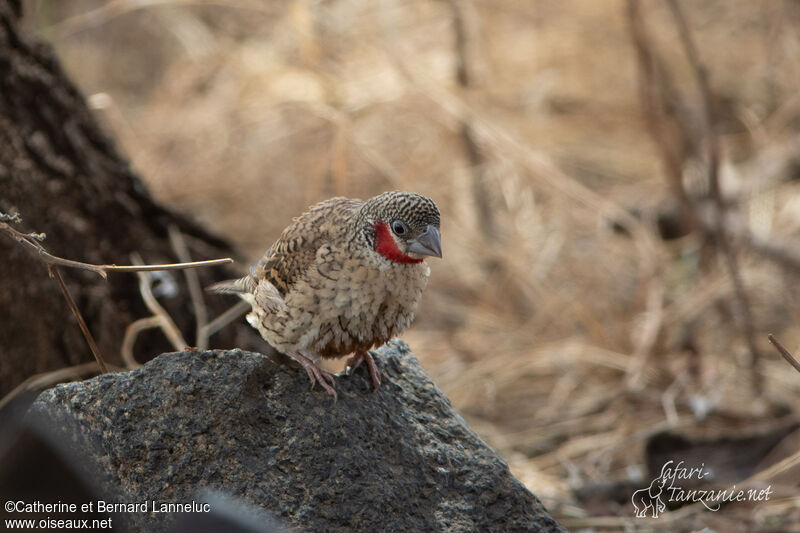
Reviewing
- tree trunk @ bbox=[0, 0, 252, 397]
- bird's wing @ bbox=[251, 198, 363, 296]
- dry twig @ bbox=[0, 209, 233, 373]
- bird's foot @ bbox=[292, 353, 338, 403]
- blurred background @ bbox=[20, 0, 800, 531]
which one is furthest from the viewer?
blurred background @ bbox=[20, 0, 800, 531]

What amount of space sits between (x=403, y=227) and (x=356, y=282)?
20 centimetres

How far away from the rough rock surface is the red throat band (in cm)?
40

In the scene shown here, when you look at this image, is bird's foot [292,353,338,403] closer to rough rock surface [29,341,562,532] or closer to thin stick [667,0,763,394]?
rough rock surface [29,341,562,532]

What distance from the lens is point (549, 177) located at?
4.84 meters

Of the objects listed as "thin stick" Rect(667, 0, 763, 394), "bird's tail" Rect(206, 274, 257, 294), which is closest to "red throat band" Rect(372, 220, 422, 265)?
"bird's tail" Rect(206, 274, 257, 294)

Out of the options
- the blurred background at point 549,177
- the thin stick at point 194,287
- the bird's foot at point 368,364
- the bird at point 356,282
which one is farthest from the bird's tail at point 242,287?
the blurred background at point 549,177

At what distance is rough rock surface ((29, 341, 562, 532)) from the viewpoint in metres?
2.11

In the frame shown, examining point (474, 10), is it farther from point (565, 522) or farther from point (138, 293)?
point (565, 522)

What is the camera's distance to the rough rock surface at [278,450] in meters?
2.11

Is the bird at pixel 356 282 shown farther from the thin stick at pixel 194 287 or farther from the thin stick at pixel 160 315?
the thin stick at pixel 194 287

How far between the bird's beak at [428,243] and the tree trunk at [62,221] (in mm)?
1787

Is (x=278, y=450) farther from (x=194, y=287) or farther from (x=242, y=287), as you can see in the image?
(x=194, y=287)

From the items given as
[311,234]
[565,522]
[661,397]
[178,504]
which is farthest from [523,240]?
[178,504]

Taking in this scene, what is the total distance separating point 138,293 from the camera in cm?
377
